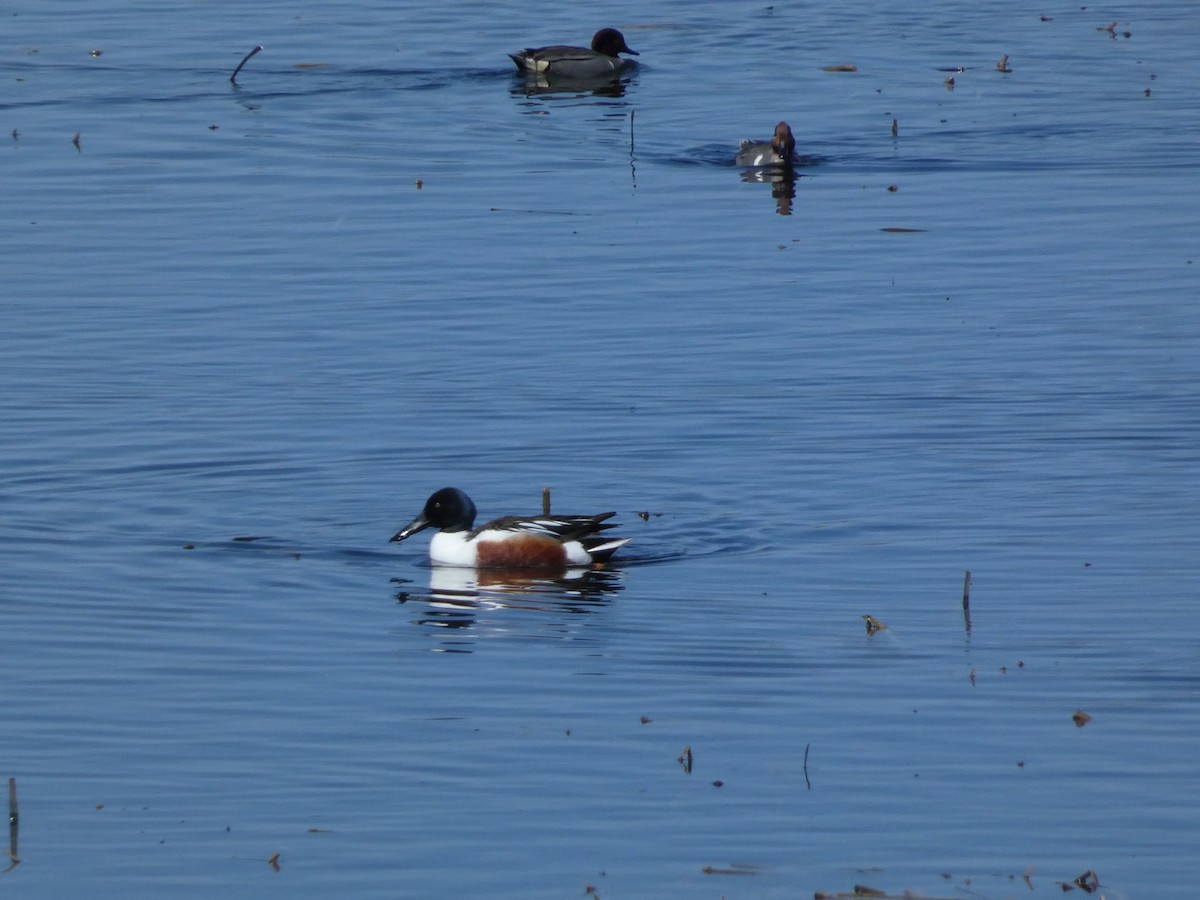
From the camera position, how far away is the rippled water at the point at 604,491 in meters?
8.62

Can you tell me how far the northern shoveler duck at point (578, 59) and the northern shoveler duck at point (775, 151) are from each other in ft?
23.7

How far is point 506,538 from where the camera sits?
13.3 m

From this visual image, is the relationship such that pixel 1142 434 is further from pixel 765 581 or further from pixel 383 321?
pixel 383 321

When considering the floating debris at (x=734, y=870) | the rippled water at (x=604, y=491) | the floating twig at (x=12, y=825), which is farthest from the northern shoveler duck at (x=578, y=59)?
the floating debris at (x=734, y=870)

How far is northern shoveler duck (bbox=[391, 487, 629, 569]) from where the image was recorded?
42.7 feet

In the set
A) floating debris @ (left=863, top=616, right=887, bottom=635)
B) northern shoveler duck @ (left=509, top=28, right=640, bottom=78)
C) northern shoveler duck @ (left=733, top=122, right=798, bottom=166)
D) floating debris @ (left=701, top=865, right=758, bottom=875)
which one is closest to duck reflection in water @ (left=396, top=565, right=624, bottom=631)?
floating debris @ (left=863, top=616, right=887, bottom=635)

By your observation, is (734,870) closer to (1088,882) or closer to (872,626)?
(1088,882)

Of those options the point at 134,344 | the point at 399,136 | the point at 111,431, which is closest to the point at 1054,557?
the point at 111,431

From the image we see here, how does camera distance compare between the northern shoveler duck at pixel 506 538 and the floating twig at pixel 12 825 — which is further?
the northern shoveler duck at pixel 506 538

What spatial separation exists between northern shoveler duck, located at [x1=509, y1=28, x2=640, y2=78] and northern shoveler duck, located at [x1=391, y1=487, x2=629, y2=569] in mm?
18890

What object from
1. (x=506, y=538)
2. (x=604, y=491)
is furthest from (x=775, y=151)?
(x=506, y=538)

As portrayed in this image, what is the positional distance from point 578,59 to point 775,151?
7852 mm

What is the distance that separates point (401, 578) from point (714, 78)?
66.8ft

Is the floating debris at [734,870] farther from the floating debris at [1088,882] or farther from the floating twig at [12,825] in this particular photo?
the floating twig at [12,825]
